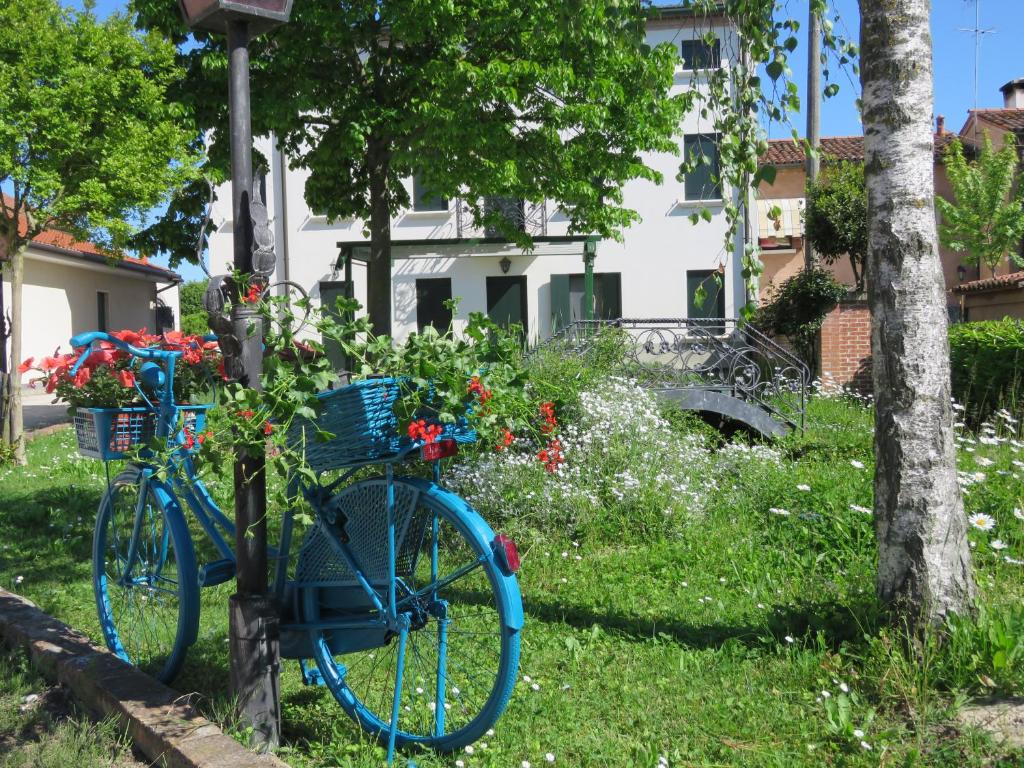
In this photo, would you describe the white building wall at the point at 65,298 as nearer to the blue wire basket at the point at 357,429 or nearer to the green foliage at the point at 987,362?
the green foliage at the point at 987,362

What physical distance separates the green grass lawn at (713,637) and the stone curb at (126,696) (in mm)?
170

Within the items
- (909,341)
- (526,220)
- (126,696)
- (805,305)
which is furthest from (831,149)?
(126,696)

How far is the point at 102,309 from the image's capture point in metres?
30.6

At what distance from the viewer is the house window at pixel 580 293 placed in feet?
82.6

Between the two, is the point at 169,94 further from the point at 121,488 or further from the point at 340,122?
the point at 121,488

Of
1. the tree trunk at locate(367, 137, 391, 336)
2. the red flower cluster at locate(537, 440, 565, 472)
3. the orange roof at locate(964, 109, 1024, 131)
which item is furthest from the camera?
the orange roof at locate(964, 109, 1024, 131)

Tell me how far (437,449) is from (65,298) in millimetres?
28682

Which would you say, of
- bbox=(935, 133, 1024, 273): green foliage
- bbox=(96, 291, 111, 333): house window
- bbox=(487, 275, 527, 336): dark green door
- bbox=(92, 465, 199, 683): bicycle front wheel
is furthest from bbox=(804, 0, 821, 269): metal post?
bbox=(96, 291, 111, 333): house window

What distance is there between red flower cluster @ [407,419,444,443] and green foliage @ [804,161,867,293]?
1436cm

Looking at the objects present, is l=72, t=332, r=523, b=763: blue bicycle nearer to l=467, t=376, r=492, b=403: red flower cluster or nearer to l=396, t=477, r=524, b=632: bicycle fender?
l=396, t=477, r=524, b=632: bicycle fender

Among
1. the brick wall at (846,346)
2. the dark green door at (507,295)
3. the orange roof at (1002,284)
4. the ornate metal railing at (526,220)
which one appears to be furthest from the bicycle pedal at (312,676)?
the dark green door at (507,295)

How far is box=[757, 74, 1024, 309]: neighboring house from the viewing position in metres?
26.2

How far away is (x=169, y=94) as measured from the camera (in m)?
11.4

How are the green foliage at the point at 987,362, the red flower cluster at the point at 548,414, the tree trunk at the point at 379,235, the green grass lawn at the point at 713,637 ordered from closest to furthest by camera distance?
the green grass lawn at the point at 713,637, the red flower cluster at the point at 548,414, the green foliage at the point at 987,362, the tree trunk at the point at 379,235
